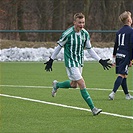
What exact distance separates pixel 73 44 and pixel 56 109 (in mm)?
1341

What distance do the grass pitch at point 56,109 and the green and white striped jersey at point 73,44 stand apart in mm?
900

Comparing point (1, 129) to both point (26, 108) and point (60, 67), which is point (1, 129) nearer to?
point (26, 108)

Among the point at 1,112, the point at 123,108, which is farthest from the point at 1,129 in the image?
the point at 123,108

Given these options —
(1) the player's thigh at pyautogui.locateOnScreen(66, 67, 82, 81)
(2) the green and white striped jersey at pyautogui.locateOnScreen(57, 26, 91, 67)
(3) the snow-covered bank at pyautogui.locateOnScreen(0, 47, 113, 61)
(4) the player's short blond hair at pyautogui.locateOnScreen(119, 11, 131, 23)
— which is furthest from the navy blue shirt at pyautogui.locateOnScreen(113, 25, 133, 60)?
(3) the snow-covered bank at pyautogui.locateOnScreen(0, 47, 113, 61)

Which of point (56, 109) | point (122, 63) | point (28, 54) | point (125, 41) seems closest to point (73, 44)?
point (56, 109)

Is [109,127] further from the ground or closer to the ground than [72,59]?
closer to the ground

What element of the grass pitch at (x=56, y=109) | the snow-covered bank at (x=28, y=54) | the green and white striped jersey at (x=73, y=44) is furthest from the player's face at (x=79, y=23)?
the snow-covered bank at (x=28, y=54)

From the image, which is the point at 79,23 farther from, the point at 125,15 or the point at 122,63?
the point at 122,63

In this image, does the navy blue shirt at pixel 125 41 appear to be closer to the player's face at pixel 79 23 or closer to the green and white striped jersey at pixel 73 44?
the green and white striped jersey at pixel 73 44

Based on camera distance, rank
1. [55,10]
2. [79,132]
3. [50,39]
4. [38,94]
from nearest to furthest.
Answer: [79,132], [38,94], [50,39], [55,10]

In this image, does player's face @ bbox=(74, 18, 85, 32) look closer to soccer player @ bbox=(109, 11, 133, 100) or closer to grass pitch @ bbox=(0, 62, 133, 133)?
grass pitch @ bbox=(0, 62, 133, 133)

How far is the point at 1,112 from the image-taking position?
12.1 m

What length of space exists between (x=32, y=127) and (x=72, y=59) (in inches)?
79.4

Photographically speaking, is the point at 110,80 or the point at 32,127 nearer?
the point at 32,127
